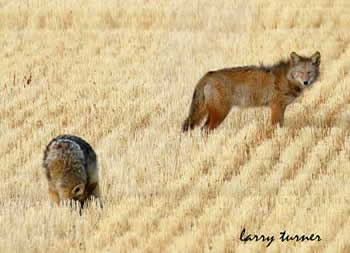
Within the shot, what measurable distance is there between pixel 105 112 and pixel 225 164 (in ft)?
13.0

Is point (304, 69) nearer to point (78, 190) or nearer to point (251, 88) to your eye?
point (251, 88)

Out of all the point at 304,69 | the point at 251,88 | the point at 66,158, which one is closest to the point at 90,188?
the point at 66,158

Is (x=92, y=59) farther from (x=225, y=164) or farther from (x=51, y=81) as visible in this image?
(x=225, y=164)

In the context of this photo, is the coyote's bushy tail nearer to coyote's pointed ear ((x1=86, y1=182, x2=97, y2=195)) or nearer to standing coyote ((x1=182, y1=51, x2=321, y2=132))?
standing coyote ((x1=182, y1=51, x2=321, y2=132))

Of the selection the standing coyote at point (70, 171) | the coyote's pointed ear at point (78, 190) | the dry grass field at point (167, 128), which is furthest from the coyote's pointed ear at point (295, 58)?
the coyote's pointed ear at point (78, 190)

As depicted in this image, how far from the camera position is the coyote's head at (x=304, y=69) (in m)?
14.1

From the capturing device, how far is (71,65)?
19.3 m

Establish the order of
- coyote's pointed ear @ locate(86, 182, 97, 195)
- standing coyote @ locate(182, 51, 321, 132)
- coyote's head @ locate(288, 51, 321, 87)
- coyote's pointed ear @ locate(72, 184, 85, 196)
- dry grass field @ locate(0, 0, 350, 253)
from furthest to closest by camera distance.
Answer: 1. coyote's head @ locate(288, 51, 321, 87)
2. standing coyote @ locate(182, 51, 321, 132)
3. coyote's pointed ear @ locate(86, 182, 97, 195)
4. coyote's pointed ear @ locate(72, 184, 85, 196)
5. dry grass field @ locate(0, 0, 350, 253)

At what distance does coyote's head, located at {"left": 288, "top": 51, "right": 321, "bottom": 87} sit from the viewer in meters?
14.1

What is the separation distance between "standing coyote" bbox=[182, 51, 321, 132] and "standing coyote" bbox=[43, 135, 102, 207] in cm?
384

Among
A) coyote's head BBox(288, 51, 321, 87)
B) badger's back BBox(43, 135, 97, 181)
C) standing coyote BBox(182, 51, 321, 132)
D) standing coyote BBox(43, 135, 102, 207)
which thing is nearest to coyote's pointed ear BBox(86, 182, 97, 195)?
standing coyote BBox(43, 135, 102, 207)

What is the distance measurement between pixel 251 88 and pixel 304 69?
0.75 m

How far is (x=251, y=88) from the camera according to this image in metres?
14.0

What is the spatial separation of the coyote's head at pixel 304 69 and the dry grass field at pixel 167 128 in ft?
1.87
